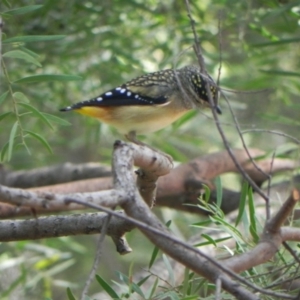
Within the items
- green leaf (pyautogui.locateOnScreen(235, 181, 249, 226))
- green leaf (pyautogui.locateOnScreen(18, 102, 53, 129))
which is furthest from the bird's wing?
green leaf (pyautogui.locateOnScreen(235, 181, 249, 226))

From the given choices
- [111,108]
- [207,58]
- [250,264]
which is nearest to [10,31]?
[111,108]

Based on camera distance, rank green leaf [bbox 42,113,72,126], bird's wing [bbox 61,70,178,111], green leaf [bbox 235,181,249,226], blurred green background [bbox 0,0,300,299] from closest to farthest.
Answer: green leaf [bbox 235,181,249,226] → green leaf [bbox 42,113,72,126] → bird's wing [bbox 61,70,178,111] → blurred green background [bbox 0,0,300,299]

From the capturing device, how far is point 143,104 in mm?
2291

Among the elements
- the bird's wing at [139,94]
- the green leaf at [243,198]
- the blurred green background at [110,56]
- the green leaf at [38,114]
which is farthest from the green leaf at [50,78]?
the blurred green background at [110,56]

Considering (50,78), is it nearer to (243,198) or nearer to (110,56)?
(243,198)

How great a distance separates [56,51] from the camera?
271 cm

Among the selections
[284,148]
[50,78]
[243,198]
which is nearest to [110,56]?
[284,148]

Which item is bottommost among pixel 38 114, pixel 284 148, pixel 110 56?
pixel 284 148

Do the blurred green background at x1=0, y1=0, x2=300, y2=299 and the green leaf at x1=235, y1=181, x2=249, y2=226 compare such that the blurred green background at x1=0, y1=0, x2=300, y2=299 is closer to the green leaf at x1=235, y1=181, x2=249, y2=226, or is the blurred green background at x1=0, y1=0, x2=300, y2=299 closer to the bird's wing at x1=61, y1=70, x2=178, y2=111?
the bird's wing at x1=61, y1=70, x2=178, y2=111

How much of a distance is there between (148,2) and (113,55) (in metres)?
0.25

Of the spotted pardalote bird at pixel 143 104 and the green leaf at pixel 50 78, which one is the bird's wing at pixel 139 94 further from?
the green leaf at pixel 50 78

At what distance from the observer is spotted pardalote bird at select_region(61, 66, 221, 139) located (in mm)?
2258

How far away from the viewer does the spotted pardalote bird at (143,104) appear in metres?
2.26

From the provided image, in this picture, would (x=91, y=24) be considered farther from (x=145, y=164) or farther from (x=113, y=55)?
(x=145, y=164)
